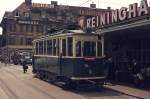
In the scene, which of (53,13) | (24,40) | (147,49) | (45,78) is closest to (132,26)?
(147,49)

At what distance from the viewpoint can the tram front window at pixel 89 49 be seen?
1841 cm

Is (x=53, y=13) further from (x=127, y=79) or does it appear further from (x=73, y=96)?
(x=73, y=96)

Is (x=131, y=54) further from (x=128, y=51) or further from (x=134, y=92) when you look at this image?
(x=134, y=92)

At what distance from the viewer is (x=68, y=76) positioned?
18469 millimetres

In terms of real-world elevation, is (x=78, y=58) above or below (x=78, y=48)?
below

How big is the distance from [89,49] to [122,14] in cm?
405

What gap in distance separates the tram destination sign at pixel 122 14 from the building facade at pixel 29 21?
57383 millimetres

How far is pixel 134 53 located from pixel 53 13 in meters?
66.7

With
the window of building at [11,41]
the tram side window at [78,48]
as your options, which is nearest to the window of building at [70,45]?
the tram side window at [78,48]

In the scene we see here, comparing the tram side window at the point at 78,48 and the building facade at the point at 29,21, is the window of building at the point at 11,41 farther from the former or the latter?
the tram side window at the point at 78,48

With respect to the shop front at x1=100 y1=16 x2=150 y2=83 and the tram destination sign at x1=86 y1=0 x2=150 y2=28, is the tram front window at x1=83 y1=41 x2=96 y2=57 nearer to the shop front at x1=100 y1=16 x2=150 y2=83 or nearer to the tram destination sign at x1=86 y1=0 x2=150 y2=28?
the shop front at x1=100 y1=16 x2=150 y2=83

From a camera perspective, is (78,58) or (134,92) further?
(78,58)

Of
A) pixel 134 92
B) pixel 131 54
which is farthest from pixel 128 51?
pixel 134 92

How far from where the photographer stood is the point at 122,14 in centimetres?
2144
